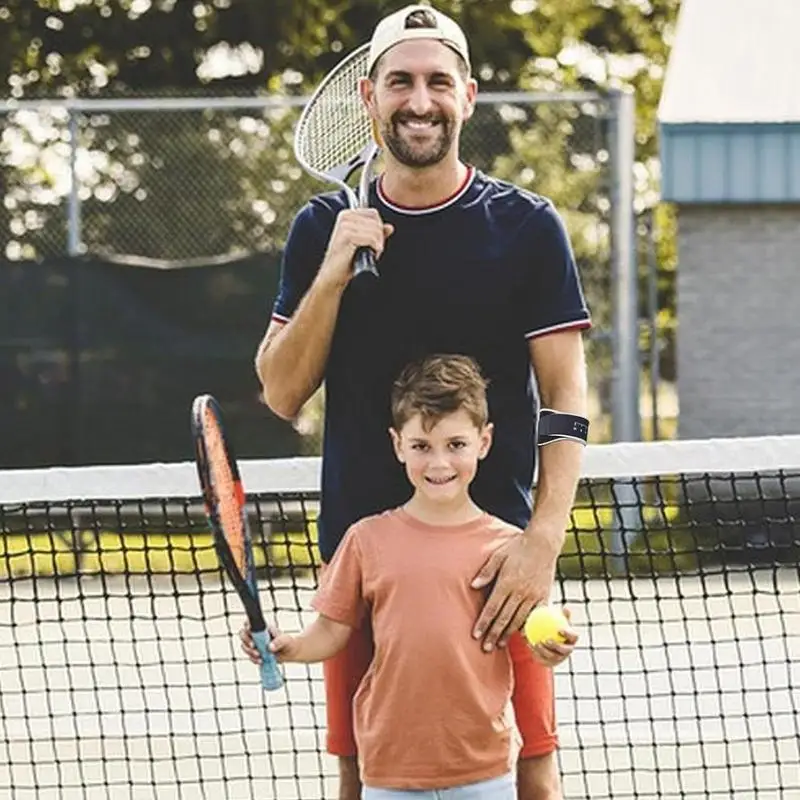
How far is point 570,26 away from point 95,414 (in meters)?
11.9

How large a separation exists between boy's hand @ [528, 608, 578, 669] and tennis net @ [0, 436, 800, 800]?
225mm

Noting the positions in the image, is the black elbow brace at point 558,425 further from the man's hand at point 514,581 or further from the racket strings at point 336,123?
the racket strings at point 336,123

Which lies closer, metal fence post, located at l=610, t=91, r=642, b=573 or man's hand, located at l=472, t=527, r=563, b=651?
man's hand, located at l=472, t=527, r=563, b=651

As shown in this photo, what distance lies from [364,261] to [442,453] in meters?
0.34

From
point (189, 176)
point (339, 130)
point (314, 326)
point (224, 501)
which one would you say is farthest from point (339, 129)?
point (189, 176)

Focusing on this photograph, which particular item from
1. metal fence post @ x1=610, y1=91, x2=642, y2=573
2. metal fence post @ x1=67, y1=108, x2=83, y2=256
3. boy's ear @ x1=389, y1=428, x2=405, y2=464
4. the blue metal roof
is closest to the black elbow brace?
boy's ear @ x1=389, y1=428, x2=405, y2=464

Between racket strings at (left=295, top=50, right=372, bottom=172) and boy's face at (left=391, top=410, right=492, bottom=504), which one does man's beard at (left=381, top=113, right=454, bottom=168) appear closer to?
boy's face at (left=391, top=410, right=492, bottom=504)

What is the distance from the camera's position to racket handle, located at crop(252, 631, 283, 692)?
11.7ft

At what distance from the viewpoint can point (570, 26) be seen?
2197 cm

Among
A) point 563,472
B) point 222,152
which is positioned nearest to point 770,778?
point 563,472

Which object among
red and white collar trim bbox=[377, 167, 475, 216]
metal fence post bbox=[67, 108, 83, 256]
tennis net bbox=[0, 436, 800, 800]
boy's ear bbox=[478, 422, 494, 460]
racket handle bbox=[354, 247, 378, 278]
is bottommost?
tennis net bbox=[0, 436, 800, 800]

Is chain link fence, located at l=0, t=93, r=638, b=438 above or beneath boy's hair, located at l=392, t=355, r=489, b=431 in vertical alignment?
above

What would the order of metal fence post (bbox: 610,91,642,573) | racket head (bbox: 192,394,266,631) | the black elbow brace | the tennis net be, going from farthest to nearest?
metal fence post (bbox: 610,91,642,573) → the tennis net → the black elbow brace → racket head (bbox: 192,394,266,631)

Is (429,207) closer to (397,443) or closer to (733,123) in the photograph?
(397,443)
